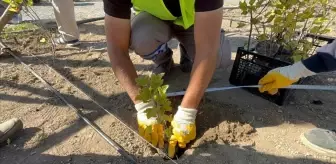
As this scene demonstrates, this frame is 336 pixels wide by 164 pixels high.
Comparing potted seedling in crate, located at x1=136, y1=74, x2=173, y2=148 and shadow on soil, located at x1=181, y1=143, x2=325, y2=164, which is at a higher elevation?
potted seedling in crate, located at x1=136, y1=74, x2=173, y2=148

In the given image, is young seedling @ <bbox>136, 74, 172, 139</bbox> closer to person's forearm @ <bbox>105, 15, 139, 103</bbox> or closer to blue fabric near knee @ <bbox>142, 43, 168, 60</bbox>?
person's forearm @ <bbox>105, 15, 139, 103</bbox>

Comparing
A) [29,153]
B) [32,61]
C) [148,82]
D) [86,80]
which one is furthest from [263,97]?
[32,61]

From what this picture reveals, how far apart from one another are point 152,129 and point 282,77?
845mm

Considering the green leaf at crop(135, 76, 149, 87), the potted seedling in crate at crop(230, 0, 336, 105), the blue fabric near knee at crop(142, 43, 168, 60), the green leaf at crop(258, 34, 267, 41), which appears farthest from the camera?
the blue fabric near knee at crop(142, 43, 168, 60)

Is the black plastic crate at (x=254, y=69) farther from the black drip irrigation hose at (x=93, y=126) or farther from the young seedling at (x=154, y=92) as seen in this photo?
the black drip irrigation hose at (x=93, y=126)

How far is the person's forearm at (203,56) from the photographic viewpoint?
185cm

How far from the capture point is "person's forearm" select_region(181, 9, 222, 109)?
72.8 inches

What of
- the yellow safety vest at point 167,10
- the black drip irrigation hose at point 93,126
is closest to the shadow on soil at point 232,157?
the black drip irrigation hose at point 93,126

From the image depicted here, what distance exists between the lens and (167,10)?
84.3 inches

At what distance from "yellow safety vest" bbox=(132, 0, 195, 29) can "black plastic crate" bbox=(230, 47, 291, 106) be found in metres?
0.47

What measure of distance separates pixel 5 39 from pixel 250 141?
249 cm

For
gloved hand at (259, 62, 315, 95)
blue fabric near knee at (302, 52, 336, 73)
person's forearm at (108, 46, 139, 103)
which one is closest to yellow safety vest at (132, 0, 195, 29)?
person's forearm at (108, 46, 139, 103)

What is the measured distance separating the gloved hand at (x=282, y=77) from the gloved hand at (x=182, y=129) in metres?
0.57

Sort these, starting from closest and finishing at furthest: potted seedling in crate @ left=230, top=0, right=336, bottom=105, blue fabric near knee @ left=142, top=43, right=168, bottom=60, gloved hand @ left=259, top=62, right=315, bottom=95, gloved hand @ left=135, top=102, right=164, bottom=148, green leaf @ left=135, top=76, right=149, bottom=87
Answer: green leaf @ left=135, top=76, right=149, bottom=87 → gloved hand @ left=135, top=102, right=164, bottom=148 → gloved hand @ left=259, top=62, right=315, bottom=95 → potted seedling in crate @ left=230, top=0, right=336, bottom=105 → blue fabric near knee @ left=142, top=43, right=168, bottom=60
